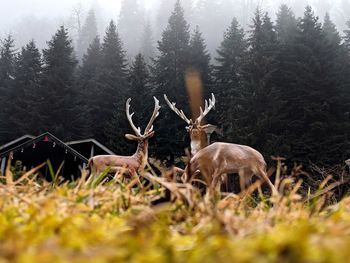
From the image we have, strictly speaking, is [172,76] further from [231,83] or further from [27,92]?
[27,92]

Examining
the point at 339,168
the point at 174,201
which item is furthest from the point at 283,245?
the point at 339,168

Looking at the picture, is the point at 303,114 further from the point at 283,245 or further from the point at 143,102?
the point at 283,245

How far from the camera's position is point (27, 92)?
36.4 m

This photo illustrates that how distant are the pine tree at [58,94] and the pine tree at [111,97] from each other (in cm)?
221

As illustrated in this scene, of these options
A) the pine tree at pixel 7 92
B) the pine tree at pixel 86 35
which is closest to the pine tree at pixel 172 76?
the pine tree at pixel 7 92

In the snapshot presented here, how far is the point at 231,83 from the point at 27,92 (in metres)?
17.8

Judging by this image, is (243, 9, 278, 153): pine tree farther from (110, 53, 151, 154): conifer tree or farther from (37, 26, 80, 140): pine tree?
(37, 26, 80, 140): pine tree

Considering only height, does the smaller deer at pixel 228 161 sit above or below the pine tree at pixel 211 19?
below

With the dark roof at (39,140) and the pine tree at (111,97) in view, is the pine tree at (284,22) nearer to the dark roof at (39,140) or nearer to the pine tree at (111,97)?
the pine tree at (111,97)

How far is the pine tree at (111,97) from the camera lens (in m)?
30.8

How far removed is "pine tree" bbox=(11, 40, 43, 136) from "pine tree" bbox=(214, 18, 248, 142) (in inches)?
601

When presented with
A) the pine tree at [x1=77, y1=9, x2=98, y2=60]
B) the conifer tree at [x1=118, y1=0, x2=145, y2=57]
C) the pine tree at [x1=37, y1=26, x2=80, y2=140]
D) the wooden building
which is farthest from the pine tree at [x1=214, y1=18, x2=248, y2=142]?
the conifer tree at [x1=118, y1=0, x2=145, y2=57]

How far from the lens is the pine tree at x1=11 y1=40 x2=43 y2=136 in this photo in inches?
1344

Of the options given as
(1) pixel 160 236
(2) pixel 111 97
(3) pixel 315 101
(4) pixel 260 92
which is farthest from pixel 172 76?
(1) pixel 160 236
